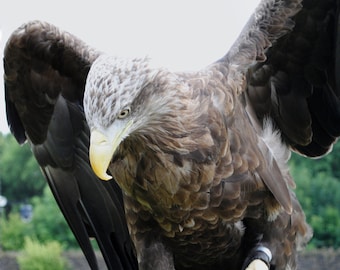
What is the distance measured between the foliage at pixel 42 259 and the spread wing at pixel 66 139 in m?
10.4

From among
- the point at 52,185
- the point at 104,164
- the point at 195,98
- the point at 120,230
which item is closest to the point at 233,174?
the point at 195,98

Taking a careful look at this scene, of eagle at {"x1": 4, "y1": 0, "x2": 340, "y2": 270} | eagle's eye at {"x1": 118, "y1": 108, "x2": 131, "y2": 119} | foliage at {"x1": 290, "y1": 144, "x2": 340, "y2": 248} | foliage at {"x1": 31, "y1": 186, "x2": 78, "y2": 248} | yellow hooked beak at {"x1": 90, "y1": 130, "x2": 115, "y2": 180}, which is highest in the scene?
eagle's eye at {"x1": 118, "y1": 108, "x2": 131, "y2": 119}

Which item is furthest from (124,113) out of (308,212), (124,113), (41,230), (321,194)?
(41,230)

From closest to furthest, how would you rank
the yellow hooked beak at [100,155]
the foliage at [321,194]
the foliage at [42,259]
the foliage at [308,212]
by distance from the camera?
the yellow hooked beak at [100,155] < the foliage at [42,259] < the foliage at [321,194] < the foliage at [308,212]

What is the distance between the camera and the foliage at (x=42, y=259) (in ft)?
49.1

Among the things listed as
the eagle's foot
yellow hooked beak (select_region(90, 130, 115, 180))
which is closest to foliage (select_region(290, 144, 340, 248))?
the eagle's foot

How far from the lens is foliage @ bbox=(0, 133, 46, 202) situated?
2684cm

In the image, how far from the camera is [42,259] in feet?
51.8

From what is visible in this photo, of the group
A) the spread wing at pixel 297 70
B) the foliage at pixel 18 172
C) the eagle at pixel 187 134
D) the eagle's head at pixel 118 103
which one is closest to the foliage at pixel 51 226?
the foliage at pixel 18 172

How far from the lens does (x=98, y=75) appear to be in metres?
2.98

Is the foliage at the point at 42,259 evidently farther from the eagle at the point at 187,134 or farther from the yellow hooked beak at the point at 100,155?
the yellow hooked beak at the point at 100,155

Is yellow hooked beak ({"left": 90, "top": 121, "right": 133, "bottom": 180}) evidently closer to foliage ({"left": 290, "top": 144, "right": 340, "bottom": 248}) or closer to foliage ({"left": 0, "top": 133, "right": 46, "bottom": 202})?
foliage ({"left": 290, "top": 144, "right": 340, "bottom": 248})

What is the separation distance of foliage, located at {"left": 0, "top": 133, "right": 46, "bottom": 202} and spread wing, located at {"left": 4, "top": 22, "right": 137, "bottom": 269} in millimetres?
22240

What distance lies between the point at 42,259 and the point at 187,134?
13.0m
